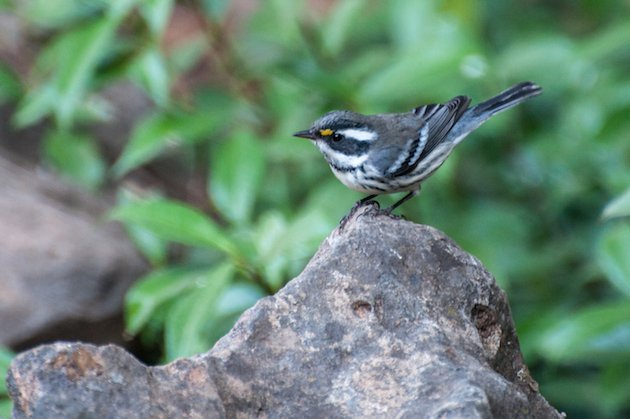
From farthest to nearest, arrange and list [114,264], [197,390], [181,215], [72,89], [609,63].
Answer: [609,63], [114,264], [72,89], [181,215], [197,390]

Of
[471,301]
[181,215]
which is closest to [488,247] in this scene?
[181,215]

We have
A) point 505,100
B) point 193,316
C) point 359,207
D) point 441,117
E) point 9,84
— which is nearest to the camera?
point 193,316

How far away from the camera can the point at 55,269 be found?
6.58m

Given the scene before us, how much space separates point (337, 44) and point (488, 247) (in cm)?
180

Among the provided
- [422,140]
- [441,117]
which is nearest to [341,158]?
[422,140]

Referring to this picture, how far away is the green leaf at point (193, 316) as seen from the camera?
4.54 metres

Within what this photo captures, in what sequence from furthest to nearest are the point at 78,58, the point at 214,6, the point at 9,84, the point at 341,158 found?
the point at 9,84
the point at 214,6
the point at 78,58
the point at 341,158

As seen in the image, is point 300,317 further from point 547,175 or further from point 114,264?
point 547,175

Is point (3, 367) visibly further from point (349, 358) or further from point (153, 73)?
point (153, 73)

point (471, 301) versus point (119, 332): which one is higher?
point (471, 301)

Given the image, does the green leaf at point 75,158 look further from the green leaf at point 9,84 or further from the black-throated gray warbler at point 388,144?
the black-throated gray warbler at point 388,144

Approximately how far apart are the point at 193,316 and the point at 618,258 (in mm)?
2120

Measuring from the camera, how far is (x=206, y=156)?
26.7ft

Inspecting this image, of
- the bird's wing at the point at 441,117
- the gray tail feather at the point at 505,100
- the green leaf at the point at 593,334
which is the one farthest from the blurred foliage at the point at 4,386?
the gray tail feather at the point at 505,100
